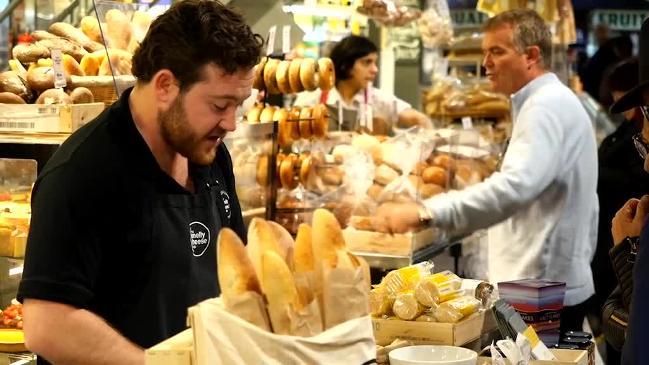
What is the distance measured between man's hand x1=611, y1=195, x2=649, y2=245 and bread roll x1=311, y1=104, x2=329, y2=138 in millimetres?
2553

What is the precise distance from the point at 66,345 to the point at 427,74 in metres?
6.94

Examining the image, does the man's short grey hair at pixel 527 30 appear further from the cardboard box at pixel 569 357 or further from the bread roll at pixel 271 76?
the cardboard box at pixel 569 357

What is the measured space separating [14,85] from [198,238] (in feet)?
5.08

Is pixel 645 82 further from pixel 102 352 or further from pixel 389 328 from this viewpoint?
pixel 102 352

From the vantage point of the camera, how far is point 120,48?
13.2 feet

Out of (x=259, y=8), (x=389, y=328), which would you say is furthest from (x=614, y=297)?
(x=259, y=8)

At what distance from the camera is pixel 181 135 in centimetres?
260

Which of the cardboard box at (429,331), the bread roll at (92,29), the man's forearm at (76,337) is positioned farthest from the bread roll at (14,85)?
the cardboard box at (429,331)

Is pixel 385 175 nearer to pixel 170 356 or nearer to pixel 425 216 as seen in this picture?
pixel 425 216

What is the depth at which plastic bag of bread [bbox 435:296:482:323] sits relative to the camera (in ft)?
8.33

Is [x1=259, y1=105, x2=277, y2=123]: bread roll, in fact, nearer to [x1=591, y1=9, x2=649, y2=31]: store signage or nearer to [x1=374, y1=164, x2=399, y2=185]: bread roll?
[x1=374, y1=164, x2=399, y2=185]: bread roll

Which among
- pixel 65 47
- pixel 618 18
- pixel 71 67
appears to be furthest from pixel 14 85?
pixel 618 18

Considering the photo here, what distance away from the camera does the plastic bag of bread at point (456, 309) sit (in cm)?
254

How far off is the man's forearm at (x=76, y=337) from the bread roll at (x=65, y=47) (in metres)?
1.99
